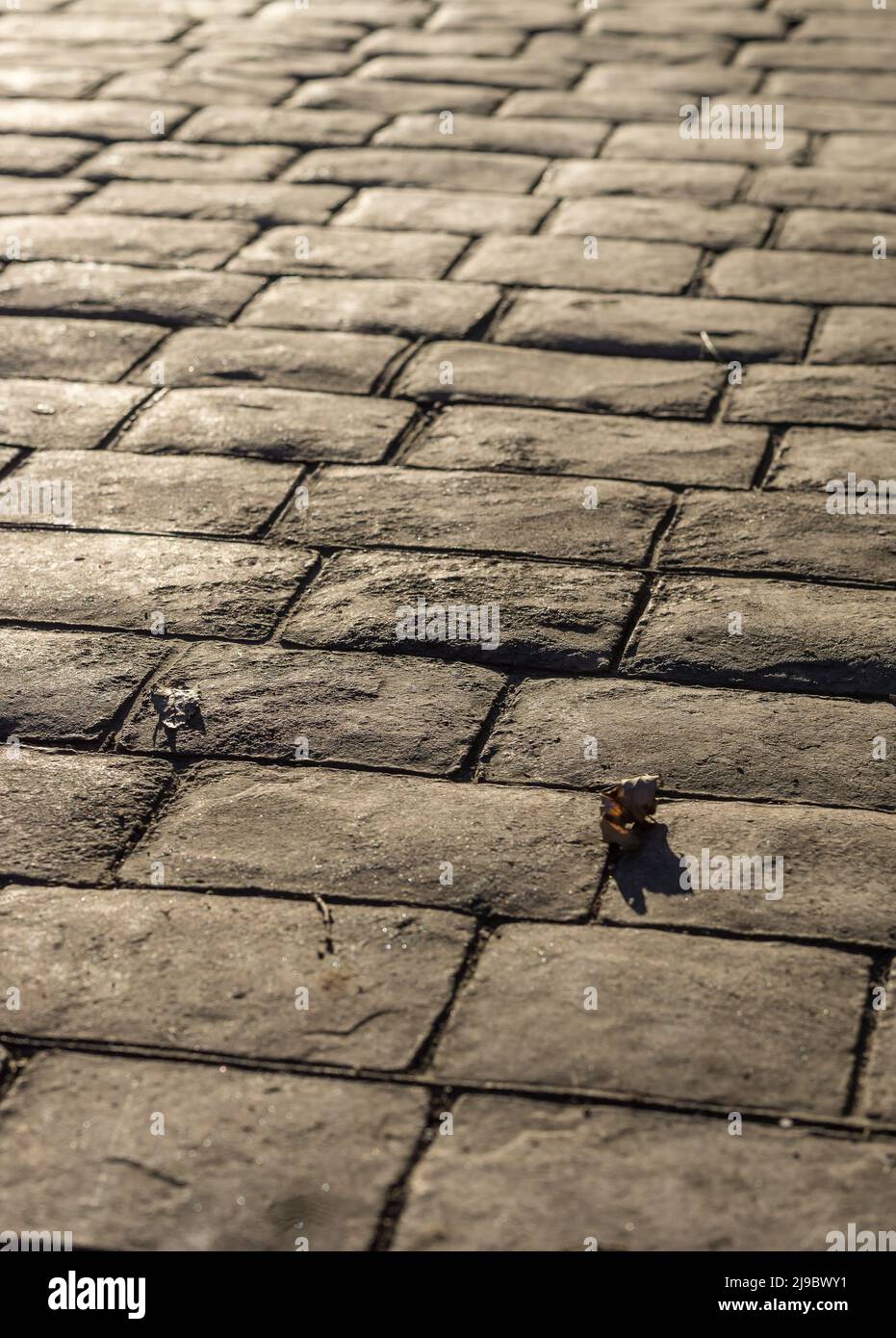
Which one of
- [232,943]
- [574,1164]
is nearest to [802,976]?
[574,1164]

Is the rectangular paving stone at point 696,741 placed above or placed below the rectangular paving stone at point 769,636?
below

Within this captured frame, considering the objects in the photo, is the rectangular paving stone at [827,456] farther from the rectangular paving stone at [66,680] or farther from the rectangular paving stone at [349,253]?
the rectangular paving stone at [66,680]

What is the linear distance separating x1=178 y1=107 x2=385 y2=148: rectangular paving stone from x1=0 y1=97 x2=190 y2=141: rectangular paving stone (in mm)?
144

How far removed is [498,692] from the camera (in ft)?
10.9

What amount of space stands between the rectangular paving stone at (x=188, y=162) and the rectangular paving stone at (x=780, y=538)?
2.91 m

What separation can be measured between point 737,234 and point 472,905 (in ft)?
11.3

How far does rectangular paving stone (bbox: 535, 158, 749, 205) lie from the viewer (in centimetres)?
589

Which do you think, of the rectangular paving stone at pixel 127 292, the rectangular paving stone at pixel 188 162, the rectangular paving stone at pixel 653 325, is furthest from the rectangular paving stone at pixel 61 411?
the rectangular paving stone at pixel 188 162

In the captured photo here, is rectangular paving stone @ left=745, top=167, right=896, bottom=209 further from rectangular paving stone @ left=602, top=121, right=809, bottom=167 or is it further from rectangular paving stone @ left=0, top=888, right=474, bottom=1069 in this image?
rectangular paving stone @ left=0, top=888, right=474, bottom=1069

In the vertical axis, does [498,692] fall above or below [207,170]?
below

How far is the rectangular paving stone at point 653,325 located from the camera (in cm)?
475

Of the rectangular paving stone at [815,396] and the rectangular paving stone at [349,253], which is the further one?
the rectangular paving stone at [349,253]

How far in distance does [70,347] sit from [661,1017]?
3154 millimetres

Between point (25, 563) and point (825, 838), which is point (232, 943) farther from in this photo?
point (25, 563)
